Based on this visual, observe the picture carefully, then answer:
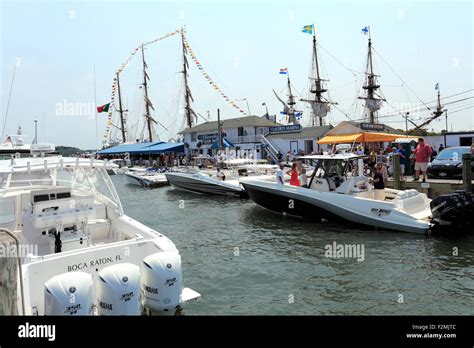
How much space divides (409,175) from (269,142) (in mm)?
23731

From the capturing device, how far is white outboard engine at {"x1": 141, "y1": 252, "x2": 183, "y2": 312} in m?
5.36

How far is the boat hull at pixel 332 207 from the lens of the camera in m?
12.0

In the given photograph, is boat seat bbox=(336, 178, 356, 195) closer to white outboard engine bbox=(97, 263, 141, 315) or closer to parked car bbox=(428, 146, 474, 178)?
parked car bbox=(428, 146, 474, 178)

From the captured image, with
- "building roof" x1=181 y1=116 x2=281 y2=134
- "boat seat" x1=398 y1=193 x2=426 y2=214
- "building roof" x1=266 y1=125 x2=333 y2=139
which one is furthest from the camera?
"building roof" x1=181 y1=116 x2=281 y2=134

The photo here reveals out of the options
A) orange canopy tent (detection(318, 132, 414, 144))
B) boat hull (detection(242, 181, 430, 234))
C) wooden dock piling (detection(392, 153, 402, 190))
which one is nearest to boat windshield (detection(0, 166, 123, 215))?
boat hull (detection(242, 181, 430, 234))

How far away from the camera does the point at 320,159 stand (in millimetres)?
14180

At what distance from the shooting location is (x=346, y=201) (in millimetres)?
13070

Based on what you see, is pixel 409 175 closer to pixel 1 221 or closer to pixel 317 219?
pixel 317 219


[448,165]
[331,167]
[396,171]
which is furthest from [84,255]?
[448,165]

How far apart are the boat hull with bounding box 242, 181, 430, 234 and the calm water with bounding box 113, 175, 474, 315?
36 cm

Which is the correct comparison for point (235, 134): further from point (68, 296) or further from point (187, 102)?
point (68, 296)

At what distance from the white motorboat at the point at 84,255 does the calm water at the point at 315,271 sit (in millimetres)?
1662

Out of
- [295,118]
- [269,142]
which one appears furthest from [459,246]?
[295,118]

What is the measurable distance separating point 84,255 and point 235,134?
1634 inches
